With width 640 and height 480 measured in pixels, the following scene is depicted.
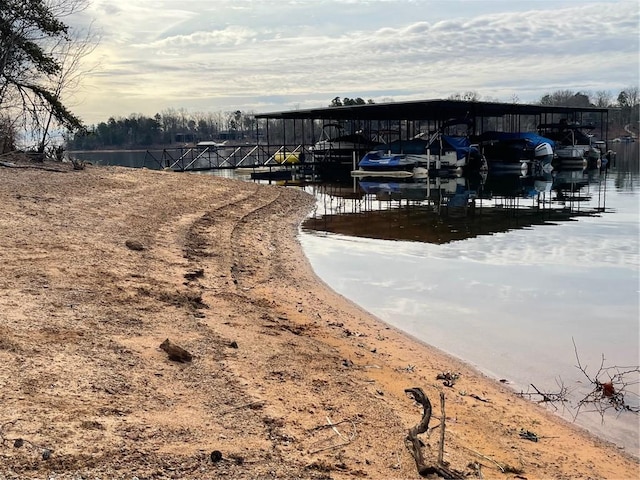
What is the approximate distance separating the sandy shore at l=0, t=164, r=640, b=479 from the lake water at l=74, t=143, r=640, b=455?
0.72 m

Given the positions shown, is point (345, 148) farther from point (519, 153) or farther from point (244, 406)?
point (244, 406)

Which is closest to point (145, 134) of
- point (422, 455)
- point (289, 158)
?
point (289, 158)

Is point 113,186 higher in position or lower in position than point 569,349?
higher

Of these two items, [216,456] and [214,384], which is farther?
[214,384]

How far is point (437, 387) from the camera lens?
6.07 metres

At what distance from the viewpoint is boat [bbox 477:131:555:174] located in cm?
4616

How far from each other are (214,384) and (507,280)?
25.6 feet

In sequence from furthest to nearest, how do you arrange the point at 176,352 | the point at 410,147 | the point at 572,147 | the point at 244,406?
1. the point at 572,147
2. the point at 410,147
3. the point at 176,352
4. the point at 244,406

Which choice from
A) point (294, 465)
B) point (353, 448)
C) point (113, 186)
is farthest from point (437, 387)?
point (113, 186)

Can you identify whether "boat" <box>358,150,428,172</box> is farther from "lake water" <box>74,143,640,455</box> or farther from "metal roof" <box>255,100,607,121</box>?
"lake water" <box>74,143,640,455</box>

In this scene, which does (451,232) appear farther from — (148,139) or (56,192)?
(148,139)

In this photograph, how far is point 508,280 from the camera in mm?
11164

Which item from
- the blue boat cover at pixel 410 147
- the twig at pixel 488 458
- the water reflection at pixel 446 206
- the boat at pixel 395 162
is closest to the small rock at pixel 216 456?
the twig at pixel 488 458

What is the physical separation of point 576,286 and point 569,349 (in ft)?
Result: 11.4
